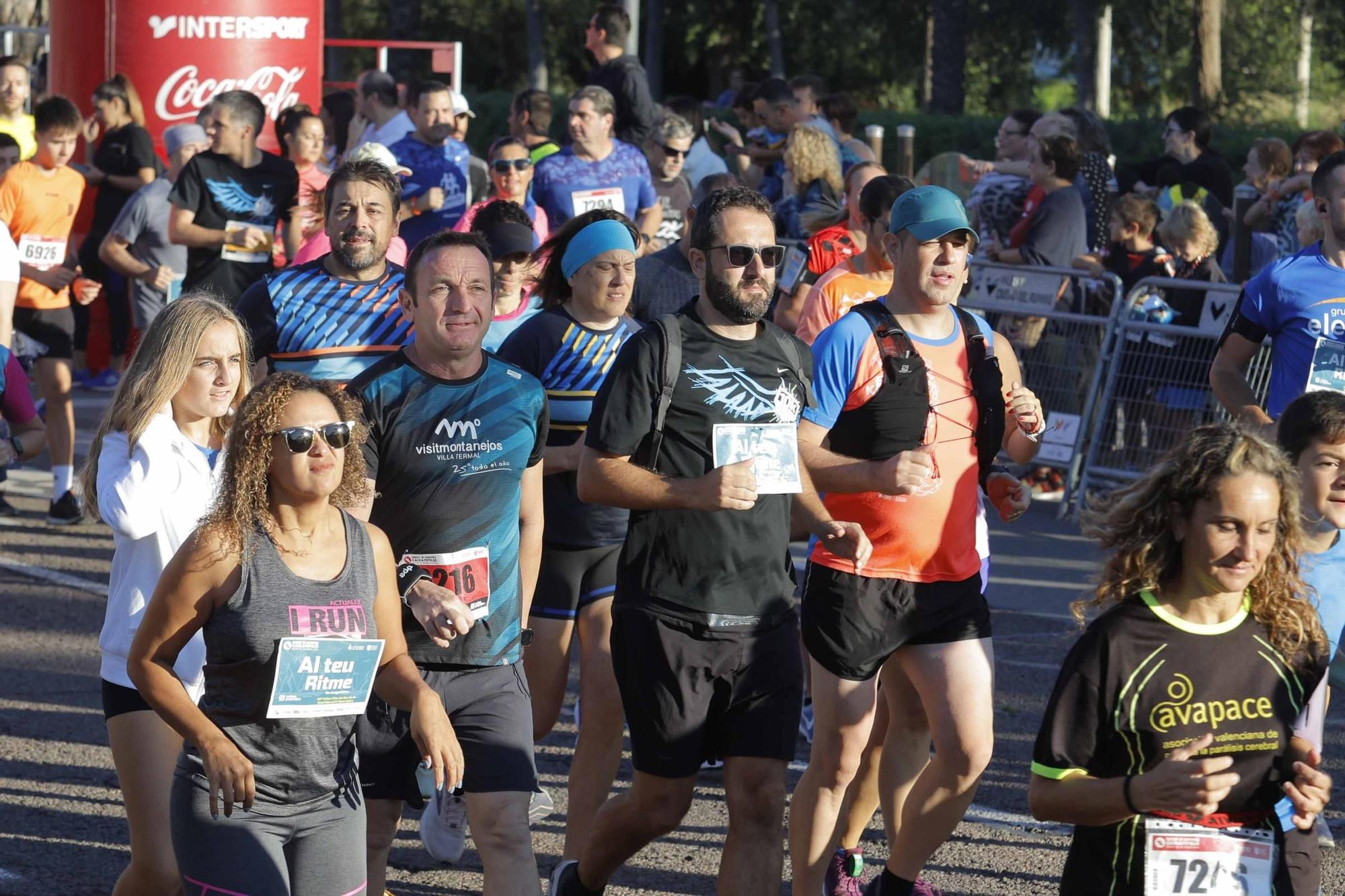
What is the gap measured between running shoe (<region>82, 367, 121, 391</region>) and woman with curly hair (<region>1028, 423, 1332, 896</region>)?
12497 millimetres

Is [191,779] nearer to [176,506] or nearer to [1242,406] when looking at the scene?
[176,506]

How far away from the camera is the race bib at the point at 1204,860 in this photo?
3355mm

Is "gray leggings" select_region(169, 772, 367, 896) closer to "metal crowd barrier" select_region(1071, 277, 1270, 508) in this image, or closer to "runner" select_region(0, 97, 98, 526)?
"runner" select_region(0, 97, 98, 526)

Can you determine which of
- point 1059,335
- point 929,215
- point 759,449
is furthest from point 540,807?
point 1059,335

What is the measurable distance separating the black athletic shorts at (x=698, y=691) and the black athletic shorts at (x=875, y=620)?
273mm

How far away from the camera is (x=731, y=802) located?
4594 mm

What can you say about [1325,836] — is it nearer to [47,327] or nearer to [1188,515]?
[1188,515]

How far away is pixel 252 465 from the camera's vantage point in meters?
3.83

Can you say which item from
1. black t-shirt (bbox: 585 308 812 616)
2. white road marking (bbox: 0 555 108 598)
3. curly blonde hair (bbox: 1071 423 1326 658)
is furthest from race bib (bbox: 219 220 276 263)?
curly blonde hair (bbox: 1071 423 1326 658)

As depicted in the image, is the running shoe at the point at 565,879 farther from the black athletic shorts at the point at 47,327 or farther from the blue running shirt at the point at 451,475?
the black athletic shorts at the point at 47,327

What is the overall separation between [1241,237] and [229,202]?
20.0ft

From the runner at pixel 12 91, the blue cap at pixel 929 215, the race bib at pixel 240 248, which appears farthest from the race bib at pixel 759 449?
the runner at pixel 12 91

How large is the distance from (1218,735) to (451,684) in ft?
6.39

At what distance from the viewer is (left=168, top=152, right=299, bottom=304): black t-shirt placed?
9914 millimetres
